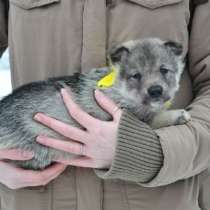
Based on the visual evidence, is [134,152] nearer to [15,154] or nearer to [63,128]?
[63,128]

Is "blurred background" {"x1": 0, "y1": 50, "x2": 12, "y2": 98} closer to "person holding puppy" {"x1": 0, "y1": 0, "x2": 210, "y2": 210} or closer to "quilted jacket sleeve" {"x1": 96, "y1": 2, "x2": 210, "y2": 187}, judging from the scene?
"person holding puppy" {"x1": 0, "y1": 0, "x2": 210, "y2": 210}

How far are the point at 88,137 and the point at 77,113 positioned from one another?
0.10m

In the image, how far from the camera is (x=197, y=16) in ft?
5.35

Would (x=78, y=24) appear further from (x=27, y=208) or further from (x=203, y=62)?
(x=27, y=208)

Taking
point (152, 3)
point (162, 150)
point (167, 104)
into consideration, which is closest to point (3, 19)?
point (152, 3)

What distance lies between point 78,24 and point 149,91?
318 millimetres

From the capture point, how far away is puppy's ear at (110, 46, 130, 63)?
1580 mm

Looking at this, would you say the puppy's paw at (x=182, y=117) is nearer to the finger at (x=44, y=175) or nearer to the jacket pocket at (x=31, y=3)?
the finger at (x=44, y=175)

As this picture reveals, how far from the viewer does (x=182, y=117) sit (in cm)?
155

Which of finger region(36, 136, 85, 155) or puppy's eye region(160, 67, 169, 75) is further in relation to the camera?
puppy's eye region(160, 67, 169, 75)

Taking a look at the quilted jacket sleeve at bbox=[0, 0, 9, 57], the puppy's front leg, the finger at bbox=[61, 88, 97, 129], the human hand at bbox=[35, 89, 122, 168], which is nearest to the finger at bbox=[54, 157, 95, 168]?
the human hand at bbox=[35, 89, 122, 168]

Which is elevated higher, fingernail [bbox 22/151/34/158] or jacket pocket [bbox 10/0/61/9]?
jacket pocket [bbox 10/0/61/9]

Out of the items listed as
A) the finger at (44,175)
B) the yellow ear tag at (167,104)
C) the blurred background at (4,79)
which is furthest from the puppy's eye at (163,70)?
the blurred background at (4,79)

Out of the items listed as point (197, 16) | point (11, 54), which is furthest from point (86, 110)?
point (197, 16)
